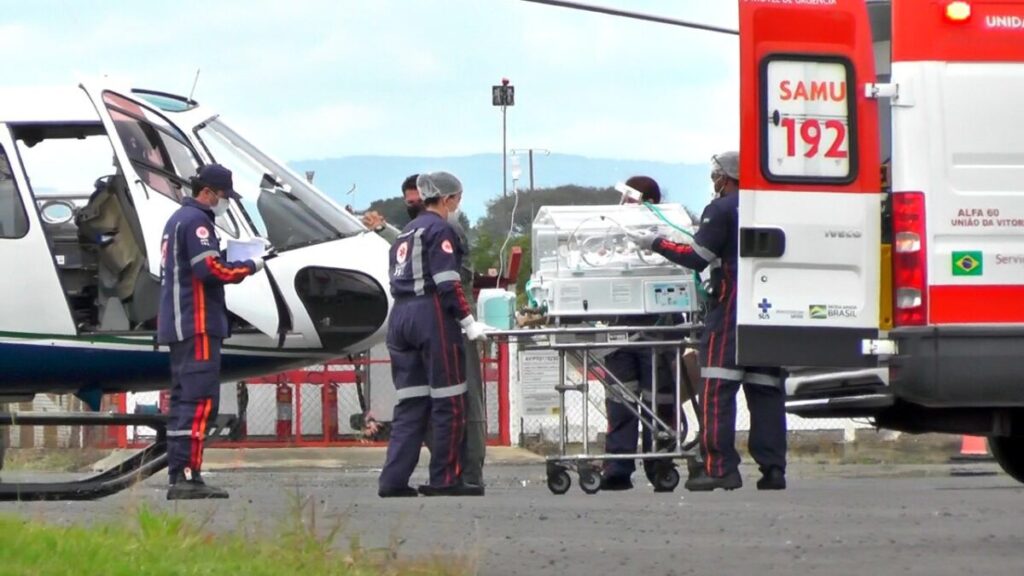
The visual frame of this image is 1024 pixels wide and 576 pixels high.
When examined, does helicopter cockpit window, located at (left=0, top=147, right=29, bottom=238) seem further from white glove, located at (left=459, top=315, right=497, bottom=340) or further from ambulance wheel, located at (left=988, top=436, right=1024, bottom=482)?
ambulance wheel, located at (left=988, top=436, right=1024, bottom=482)

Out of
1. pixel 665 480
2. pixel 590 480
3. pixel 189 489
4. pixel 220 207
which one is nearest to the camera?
pixel 189 489

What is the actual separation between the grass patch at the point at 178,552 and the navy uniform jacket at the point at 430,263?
9.58 feet

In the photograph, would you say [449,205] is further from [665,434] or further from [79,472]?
[79,472]

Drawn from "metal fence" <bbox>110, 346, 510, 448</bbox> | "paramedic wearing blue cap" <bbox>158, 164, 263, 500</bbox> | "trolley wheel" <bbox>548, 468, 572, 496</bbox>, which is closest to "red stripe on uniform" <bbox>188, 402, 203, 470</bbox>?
"paramedic wearing blue cap" <bbox>158, 164, 263, 500</bbox>

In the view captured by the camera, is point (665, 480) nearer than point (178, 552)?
No

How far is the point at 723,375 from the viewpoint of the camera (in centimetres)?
1041

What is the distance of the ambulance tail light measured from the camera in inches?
337

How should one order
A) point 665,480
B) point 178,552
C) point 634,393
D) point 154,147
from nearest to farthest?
point 178,552 < point 634,393 < point 665,480 < point 154,147

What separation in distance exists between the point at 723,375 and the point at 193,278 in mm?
3024

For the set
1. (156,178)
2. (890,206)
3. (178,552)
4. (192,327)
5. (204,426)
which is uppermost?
(156,178)

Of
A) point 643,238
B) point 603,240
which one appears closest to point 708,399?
point 643,238

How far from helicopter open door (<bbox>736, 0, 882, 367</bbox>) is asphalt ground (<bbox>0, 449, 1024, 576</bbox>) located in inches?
39.8

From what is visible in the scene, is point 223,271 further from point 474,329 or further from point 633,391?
point 633,391

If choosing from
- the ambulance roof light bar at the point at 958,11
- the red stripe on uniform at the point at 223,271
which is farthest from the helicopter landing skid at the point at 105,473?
the ambulance roof light bar at the point at 958,11
